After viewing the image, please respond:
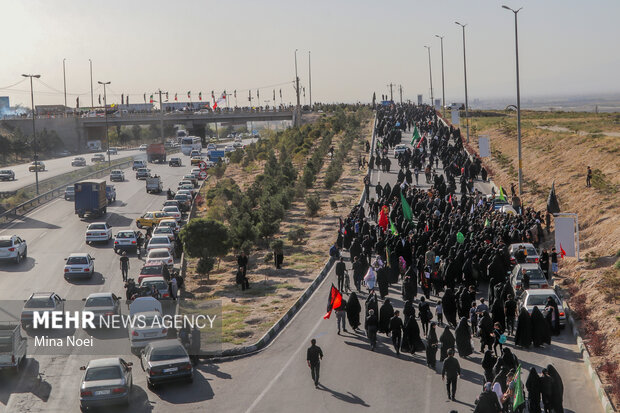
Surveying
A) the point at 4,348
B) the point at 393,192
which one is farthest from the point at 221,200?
the point at 4,348

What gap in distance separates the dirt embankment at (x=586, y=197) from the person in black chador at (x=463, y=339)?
2.82 meters

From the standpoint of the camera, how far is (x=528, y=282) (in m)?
23.4

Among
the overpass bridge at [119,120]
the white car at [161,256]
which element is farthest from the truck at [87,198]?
the overpass bridge at [119,120]

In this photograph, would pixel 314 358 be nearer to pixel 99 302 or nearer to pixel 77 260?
pixel 99 302

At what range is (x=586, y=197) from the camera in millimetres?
39406

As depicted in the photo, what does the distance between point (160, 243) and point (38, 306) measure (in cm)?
1242

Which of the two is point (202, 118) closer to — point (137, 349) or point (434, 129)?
point (434, 129)

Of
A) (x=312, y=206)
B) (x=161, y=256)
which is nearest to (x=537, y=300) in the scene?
(x=161, y=256)

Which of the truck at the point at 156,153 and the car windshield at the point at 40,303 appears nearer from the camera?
the car windshield at the point at 40,303

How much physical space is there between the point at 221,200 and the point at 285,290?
23799 mm

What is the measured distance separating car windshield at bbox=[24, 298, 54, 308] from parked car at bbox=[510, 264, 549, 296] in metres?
13.6

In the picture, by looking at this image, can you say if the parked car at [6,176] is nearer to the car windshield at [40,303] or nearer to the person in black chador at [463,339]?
the car windshield at [40,303]

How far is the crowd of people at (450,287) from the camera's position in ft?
53.5

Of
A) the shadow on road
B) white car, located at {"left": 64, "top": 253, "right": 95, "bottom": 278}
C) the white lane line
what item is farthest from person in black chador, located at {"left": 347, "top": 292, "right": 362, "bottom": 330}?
white car, located at {"left": 64, "top": 253, "right": 95, "bottom": 278}
